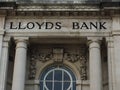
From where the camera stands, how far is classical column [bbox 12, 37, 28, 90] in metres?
21.9

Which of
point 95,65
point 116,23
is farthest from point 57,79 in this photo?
point 116,23

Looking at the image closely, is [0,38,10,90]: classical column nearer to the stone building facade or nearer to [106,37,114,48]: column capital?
the stone building facade

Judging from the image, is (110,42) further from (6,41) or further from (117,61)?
(6,41)

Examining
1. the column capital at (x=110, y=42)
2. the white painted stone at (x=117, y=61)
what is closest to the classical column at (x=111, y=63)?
the column capital at (x=110, y=42)

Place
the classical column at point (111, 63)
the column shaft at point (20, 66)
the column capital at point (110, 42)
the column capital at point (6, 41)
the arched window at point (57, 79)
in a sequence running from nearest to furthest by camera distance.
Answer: the classical column at point (111, 63)
the column shaft at point (20, 66)
the column capital at point (110, 42)
the column capital at point (6, 41)
the arched window at point (57, 79)

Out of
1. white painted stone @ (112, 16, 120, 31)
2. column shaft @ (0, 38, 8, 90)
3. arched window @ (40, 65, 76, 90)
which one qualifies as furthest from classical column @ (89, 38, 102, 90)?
column shaft @ (0, 38, 8, 90)

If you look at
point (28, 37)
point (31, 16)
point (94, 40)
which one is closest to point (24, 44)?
point (28, 37)

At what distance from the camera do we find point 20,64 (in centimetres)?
2244

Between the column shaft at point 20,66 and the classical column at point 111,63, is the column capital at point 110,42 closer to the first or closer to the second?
the classical column at point 111,63

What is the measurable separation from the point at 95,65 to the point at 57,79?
2.92 metres

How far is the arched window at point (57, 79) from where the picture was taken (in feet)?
77.0

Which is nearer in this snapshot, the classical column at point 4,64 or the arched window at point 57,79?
the classical column at point 4,64

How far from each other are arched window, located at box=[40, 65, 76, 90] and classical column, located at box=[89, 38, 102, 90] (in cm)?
198

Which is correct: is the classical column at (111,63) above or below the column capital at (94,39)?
below
